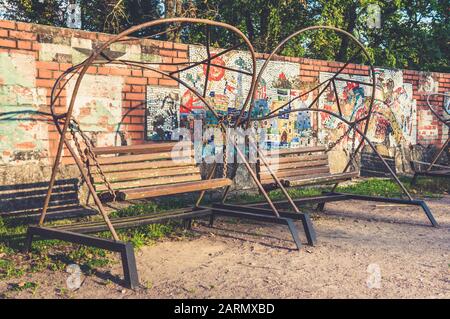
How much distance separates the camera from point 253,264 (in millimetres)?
3857

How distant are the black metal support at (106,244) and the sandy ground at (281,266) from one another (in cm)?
9

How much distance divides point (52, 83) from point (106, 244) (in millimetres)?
2850

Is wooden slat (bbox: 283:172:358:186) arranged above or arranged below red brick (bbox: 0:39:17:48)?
below

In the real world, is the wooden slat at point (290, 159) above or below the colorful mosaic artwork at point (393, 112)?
below

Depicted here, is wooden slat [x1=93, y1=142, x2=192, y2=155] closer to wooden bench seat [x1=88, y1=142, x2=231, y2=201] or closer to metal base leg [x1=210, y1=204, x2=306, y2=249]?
wooden bench seat [x1=88, y1=142, x2=231, y2=201]

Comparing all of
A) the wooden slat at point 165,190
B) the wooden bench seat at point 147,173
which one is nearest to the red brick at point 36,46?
the wooden bench seat at point 147,173

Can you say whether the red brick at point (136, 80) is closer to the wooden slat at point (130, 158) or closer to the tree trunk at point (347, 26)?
the wooden slat at point (130, 158)

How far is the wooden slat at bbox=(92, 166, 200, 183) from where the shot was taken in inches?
171

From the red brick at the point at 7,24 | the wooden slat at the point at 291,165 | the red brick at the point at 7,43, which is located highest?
the red brick at the point at 7,24

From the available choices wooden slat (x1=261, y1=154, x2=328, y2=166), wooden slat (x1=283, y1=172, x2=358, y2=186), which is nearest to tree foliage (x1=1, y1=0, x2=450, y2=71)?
wooden slat (x1=261, y1=154, x2=328, y2=166)

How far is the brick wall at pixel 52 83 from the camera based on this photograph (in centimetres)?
544

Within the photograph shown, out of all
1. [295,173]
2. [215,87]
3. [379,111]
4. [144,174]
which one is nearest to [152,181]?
[144,174]

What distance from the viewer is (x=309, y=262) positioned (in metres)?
3.91
